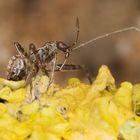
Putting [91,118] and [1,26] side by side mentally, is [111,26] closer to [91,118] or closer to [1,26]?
[1,26]

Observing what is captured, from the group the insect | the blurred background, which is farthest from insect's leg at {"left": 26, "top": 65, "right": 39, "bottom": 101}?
the blurred background

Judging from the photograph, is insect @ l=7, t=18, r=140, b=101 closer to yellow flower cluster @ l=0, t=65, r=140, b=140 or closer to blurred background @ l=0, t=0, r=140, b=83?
yellow flower cluster @ l=0, t=65, r=140, b=140

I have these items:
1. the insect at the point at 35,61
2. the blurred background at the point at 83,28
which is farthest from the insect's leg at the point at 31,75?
the blurred background at the point at 83,28

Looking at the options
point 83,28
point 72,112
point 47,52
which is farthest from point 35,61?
point 83,28

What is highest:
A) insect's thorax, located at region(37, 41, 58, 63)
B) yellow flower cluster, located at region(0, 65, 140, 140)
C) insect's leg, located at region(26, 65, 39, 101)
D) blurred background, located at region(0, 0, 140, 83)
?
blurred background, located at region(0, 0, 140, 83)

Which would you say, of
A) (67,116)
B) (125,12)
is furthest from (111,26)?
(67,116)
